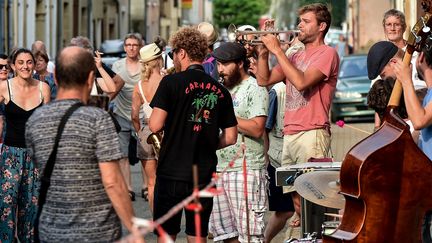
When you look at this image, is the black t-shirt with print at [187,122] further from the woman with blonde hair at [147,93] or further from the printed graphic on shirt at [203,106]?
the woman with blonde hair at [147,93]

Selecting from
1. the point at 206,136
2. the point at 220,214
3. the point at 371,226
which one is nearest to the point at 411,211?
the point at 371,226

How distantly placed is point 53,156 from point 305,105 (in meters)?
3.63

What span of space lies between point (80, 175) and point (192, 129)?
2.18 metres

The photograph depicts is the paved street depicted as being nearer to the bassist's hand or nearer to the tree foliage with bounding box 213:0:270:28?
the bassist's hand

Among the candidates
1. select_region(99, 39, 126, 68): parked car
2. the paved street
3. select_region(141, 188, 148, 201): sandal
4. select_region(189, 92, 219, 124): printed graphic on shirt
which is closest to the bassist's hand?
select_region(189, 92, 219, 124): printed graphic on shirt

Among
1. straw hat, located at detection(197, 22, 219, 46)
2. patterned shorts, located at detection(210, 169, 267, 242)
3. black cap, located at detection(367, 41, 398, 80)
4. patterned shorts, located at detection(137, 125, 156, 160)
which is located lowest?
patterned shorts, located at detection(210, 169, 267, 242)

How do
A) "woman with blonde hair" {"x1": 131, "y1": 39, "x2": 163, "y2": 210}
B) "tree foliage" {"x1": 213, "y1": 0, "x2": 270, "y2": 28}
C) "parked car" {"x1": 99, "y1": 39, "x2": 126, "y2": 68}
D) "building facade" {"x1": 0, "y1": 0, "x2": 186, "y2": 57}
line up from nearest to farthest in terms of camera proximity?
1. "woman with blonde hair" {"x1": 131, "y1": 39, "x2": 163, "y2": 210}
2. "parked car" {"x1": 99, "y1": 39, "x2": 126, "y2": 68}
3. "building facade" {"x1": 0, "y1": 0, "x2": 186, "y2": 57}
4. "tree foliage" {"x1": 213, "y1": 0, "x2": 270, "y2": 28}

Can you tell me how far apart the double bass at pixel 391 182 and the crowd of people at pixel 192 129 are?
0.45ft

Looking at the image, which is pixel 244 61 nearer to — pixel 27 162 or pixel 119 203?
pixel 27 162

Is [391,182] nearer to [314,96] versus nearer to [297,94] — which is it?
[314,96]

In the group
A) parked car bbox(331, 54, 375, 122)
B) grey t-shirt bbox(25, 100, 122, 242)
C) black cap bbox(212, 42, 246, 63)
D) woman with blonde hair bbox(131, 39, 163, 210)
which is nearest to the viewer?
grey t-shirt bbox(25, 100, 122, 242)

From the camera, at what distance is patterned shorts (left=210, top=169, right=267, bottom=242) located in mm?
9609

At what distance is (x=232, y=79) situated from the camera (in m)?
9.77

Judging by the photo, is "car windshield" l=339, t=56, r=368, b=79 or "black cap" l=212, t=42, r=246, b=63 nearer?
"black cap" l=212, t=42, r=246, b=63
